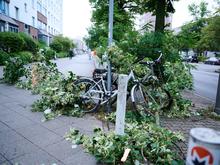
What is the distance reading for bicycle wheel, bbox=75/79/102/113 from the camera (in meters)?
5.35

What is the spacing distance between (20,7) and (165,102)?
32.0 meters

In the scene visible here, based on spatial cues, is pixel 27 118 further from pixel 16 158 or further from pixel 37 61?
pixel 37 61

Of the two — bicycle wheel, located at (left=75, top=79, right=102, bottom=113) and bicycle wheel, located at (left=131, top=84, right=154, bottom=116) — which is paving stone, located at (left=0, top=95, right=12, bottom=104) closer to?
bicycle wheel, located at (left=75, top=79, right=102, bottom=113)

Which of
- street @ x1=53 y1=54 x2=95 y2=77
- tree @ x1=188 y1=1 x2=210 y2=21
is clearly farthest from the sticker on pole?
tree @ x1=188 y1=1 x2=210 y2=21

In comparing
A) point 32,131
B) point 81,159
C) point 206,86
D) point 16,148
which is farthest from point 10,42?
point 81,159

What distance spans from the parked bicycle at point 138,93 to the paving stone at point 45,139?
1503 millimetres

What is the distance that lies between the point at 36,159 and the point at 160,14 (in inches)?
291

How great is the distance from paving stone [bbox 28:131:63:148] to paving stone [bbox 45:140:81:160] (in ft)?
0.38

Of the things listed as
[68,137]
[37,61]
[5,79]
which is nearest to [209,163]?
[68,137]

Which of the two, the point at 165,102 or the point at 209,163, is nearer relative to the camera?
the point at 209,163

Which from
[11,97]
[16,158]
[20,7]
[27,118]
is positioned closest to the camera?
[16,158]

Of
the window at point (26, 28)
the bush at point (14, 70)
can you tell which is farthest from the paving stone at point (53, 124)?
the window at point (26, 28)

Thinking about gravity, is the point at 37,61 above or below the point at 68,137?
above

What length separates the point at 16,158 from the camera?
3.12 metres
